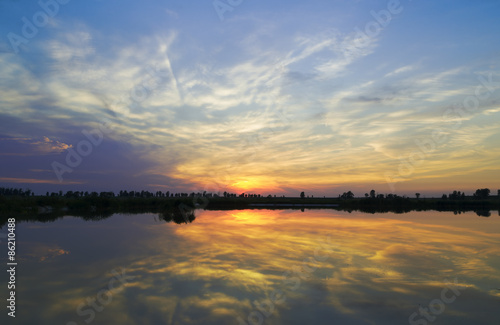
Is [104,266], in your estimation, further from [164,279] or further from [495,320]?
[495,320]

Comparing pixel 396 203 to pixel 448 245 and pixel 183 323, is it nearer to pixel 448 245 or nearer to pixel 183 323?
pixel 448 245

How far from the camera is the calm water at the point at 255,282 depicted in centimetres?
838

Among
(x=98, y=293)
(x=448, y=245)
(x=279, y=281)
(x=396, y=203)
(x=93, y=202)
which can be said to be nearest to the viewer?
(x=98, y=293)

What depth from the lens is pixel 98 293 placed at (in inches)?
392

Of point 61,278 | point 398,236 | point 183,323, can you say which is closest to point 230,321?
point 183,323

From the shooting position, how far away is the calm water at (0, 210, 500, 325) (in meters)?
8.38

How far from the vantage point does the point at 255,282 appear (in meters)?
11.2

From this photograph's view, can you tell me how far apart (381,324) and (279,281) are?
4.14 meters

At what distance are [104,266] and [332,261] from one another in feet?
33.6

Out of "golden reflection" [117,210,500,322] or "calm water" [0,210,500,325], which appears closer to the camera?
"calm water" [0,210,500,325]

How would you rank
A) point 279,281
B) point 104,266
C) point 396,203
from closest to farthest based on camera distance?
point 279,281 → point 104,266 → point 396,203

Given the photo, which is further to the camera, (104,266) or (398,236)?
(398,236)

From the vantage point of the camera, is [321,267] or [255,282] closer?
[255,282]

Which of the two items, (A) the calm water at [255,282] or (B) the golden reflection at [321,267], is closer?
(A) the calm water at [255,282]
